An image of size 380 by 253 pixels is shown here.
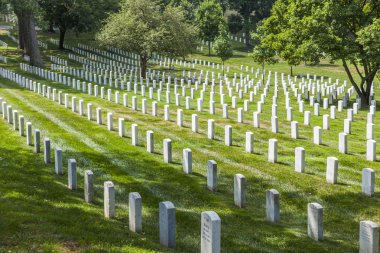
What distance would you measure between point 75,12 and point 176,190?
53121 mm

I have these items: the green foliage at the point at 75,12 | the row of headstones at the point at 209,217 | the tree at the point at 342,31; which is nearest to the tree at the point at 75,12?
the green foliage at the point at 75,12

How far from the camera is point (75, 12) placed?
199 feet

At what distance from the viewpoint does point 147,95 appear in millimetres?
32156

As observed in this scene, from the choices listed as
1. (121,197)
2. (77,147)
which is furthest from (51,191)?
(77,147)

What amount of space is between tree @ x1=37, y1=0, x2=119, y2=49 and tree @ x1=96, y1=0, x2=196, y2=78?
15204mm

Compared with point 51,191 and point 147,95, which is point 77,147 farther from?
point 147,95

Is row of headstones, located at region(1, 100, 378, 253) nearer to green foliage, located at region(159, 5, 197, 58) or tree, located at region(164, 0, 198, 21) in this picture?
green foliage, located at region(159, 5, 197, 58)

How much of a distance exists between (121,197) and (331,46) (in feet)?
66.4

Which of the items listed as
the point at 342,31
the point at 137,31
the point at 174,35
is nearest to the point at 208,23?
the point at 174,35

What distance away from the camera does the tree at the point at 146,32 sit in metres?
43.7

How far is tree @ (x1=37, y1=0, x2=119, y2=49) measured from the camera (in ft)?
198

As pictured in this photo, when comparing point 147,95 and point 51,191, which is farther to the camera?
point 147,95

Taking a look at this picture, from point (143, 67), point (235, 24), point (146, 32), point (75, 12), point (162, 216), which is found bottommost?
point (162, 216)

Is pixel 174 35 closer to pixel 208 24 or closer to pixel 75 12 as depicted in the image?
pixel 75 12
